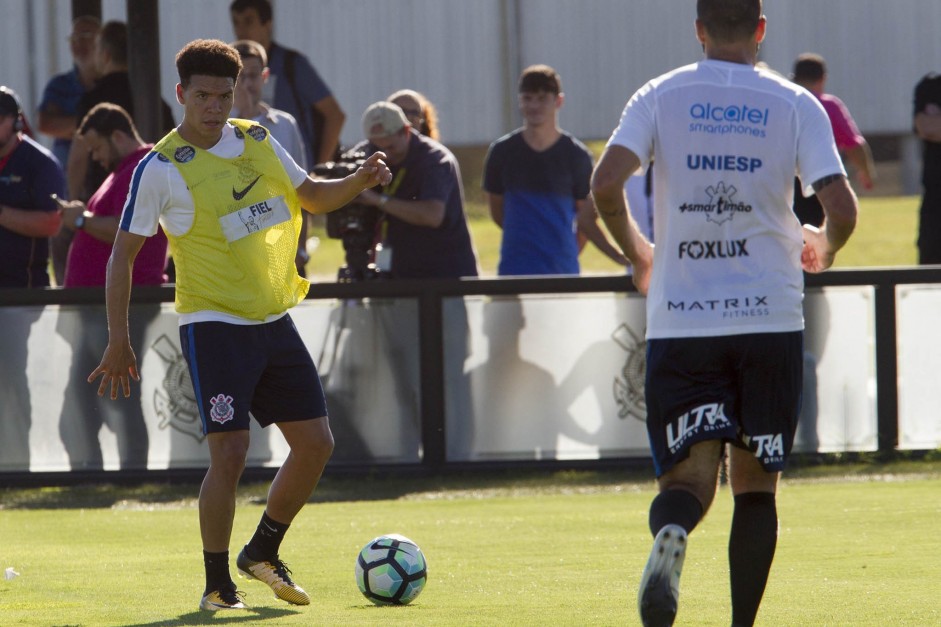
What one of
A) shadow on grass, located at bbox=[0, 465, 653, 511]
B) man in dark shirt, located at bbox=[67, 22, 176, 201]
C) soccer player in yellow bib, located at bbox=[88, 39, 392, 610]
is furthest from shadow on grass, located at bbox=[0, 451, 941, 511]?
soccer player in yellow bib, located at bbox=[88, 39, 392, 610]

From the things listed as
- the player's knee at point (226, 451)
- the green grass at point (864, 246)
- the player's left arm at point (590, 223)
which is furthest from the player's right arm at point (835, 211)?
the green grass at point (864, 246)

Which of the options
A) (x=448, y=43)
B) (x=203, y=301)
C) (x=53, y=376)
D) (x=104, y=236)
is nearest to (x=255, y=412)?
(x=203, y=301)

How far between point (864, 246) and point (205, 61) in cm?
2259

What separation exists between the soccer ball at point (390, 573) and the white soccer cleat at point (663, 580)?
177cm

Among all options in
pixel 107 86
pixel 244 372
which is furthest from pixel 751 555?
pixel 107 86

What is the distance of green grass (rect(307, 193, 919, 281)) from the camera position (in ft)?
84.3

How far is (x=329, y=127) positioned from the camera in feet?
39.1

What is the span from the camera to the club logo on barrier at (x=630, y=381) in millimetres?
10531

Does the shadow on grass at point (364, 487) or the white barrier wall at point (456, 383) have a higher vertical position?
the white barrier wall at point (456, 383)

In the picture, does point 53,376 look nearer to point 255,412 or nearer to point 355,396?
point 355,396

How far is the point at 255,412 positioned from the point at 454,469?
4.42 m

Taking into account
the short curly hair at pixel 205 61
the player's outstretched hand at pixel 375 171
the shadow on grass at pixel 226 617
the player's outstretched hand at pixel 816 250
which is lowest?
the shadow on grass at pixel 226 617

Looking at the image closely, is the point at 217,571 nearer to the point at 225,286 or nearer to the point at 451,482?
the point at 225,286

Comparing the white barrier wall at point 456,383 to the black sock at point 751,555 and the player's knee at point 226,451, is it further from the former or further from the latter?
the black sock at point 751,555
